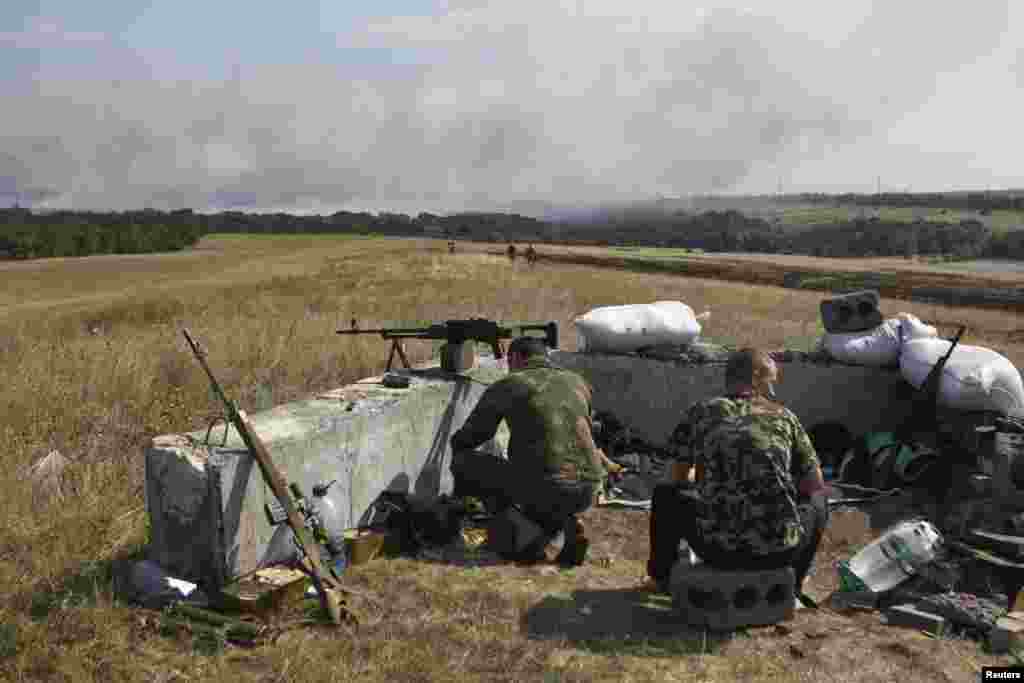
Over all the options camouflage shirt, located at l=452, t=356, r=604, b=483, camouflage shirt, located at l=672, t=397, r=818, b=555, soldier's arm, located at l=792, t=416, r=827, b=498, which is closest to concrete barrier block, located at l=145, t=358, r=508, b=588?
camouflage shirt, located at l=452, t=356, r=604, b=483

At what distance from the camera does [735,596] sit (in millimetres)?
4059

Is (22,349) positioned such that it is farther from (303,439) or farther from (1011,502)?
(1011,502)

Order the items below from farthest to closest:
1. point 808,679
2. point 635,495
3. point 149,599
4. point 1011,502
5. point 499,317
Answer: point 499,317, point 635,495, point 1011,502, point 149,599, point 808,679

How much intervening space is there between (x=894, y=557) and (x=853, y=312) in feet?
11.2

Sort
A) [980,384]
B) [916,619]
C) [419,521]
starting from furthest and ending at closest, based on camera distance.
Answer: [980,384] < [419,521] < [916,619]

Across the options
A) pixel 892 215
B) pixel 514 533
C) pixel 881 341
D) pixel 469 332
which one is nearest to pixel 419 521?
pixel 514 533

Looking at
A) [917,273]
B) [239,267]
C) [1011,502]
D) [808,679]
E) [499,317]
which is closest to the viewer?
[808,679]

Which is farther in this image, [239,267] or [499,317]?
[239,267]

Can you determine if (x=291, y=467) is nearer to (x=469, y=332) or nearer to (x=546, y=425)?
(x=546, y=425)

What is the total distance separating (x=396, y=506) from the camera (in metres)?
5.13

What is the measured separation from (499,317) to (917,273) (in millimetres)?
34745

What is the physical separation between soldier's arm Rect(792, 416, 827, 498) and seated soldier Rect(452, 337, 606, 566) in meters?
1.20

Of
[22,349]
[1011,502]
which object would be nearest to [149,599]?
[1011,502]

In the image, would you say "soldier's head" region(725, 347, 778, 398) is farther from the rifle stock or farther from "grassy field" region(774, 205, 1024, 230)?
"grassy field" region(774, 205, 1024, 230)
